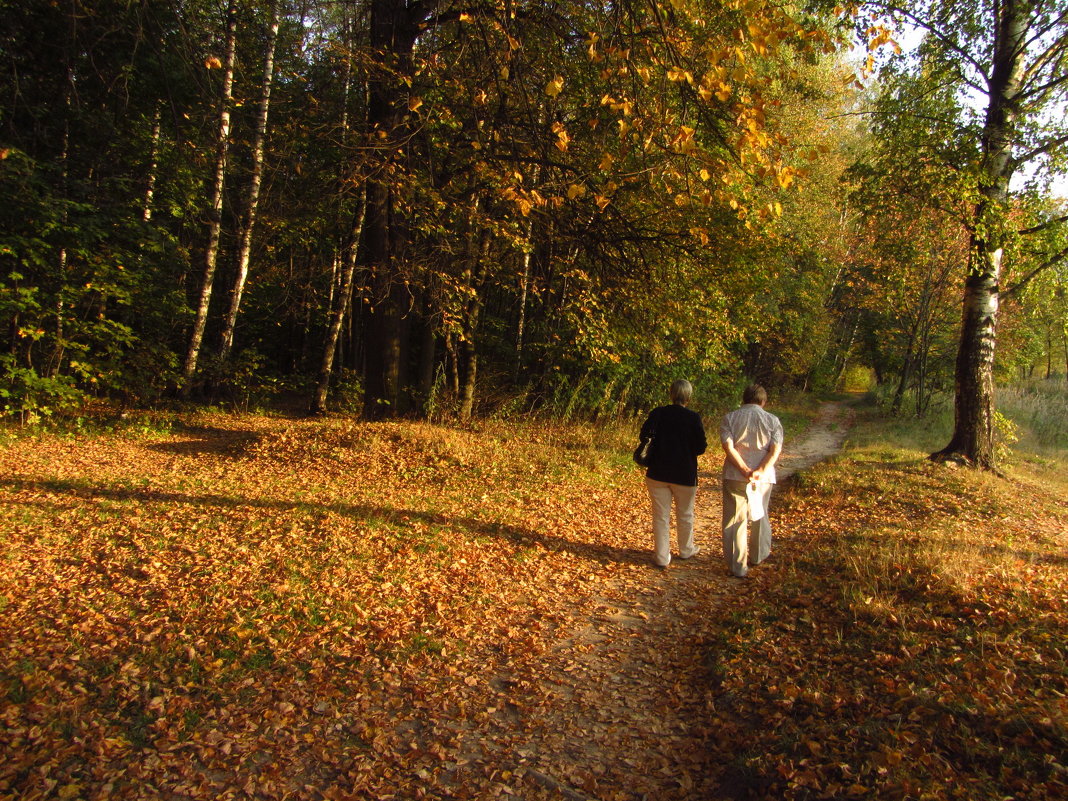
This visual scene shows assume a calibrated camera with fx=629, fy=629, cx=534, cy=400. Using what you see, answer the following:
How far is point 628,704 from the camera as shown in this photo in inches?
164

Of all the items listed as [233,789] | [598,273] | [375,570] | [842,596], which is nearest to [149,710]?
[233,789]

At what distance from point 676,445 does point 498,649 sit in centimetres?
268

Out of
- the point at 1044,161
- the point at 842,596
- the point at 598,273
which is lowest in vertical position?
the point at 842,596

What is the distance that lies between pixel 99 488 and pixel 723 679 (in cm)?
805

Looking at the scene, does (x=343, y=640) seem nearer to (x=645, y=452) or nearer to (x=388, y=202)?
(x=645, y=452)

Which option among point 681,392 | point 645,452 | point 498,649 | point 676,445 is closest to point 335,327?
point 645,452

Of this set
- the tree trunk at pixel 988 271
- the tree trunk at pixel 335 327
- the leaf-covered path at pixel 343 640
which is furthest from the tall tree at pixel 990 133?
the tree trunk at pixel 335 327

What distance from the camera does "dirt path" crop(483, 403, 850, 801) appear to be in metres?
3.40

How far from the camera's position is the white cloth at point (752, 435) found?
6.11m

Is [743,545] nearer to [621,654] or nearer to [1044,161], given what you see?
[621,654]

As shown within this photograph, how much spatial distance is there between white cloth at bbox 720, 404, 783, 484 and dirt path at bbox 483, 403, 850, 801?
1.15 metres

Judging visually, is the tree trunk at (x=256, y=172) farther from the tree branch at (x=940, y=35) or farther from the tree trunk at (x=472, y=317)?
the tree branch at (x=940, y=35)

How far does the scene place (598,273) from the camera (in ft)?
38.7

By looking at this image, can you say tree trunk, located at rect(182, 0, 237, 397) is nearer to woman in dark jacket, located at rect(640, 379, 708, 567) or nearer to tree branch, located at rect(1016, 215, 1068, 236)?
woman in dark jacket, located at rect(640, 379, 708, 567)
